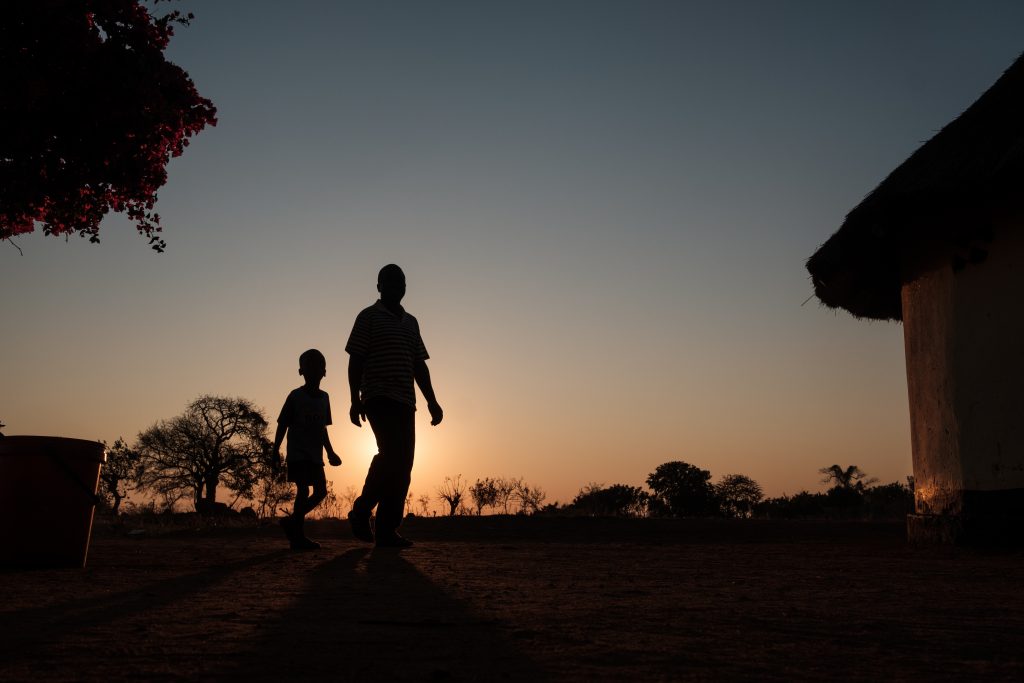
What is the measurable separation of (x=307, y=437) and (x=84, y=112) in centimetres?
338

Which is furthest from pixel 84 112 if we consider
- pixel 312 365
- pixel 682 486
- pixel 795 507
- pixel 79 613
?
pixel 682 486

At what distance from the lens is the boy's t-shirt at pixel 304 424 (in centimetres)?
765

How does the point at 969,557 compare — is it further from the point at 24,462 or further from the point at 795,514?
the point at 795,514

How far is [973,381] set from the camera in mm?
7129

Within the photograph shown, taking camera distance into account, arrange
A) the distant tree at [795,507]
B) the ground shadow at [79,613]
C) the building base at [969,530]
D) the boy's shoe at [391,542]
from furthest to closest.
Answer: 1. the distant tree at [795,507]
2. the boy's shoe at [391,542]
3. the building base at [969,530]
4. the ground shadow at [79,613]

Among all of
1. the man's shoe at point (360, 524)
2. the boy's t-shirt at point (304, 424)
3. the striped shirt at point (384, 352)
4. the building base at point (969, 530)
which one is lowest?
the man's shoe at point (360, 524)

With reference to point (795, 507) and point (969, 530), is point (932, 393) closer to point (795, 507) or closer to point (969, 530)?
point (969, 530)

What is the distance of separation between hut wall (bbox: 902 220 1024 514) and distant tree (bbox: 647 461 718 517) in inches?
1070

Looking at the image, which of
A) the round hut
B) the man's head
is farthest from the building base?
the man's head

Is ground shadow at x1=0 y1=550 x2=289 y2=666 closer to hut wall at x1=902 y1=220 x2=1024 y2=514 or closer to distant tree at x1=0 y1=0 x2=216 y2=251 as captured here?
distant tree at x1=0 y1=0 x2=216 y2=251

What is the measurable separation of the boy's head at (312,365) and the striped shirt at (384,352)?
3.12ft

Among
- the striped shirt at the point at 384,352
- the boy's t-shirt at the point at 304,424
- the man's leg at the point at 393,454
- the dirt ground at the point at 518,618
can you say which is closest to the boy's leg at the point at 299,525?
the boy's t-shirt at the point at 304,424

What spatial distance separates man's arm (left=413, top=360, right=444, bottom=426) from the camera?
731cm

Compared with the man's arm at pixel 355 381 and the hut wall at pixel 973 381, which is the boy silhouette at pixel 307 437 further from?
the hut wall at pixel 973 381
